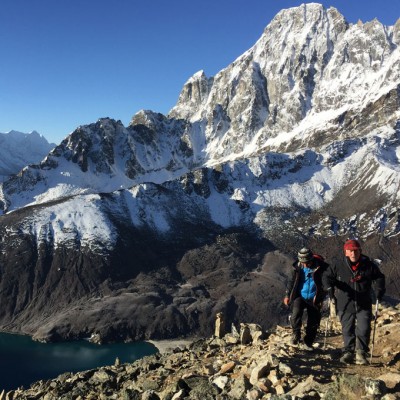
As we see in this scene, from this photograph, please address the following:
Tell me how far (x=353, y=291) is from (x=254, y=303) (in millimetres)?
151775

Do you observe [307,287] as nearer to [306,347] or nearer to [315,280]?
[315,280]

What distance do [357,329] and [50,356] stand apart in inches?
5238

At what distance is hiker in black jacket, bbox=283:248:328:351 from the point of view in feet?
63.5

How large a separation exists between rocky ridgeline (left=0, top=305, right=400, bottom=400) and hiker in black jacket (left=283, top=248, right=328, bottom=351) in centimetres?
166

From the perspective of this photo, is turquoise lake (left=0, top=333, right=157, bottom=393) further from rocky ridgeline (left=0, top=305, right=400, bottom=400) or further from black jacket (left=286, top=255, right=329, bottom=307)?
black jacket (left=286, top=255, right=329, bottom=307)

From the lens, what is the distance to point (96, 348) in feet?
469

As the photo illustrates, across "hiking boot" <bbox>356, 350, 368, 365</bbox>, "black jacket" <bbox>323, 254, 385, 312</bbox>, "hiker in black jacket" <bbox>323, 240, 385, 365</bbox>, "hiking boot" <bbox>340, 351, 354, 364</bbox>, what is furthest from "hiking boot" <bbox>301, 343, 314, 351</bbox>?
"black jacket" <bbox>323, 254, 385, 312</bbox>

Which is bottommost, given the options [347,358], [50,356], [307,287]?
[50,356]

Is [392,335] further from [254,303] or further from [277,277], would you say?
[277,277]

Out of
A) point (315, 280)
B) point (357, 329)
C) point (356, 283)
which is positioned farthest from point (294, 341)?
point (356, 283)

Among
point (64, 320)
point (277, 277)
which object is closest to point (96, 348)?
point (64, 320)

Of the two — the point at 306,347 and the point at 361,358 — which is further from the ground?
the point at 361,358

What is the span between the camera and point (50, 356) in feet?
440

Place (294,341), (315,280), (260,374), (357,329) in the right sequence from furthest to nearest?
1. (294,341)
2. (315,280)
3. (357,329)
4. (260,374)
